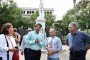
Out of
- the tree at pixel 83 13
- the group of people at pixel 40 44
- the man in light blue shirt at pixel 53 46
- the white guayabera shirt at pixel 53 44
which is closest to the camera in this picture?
the group of people at pixel 40 44

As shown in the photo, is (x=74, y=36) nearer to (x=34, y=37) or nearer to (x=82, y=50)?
(x=82, y=50)

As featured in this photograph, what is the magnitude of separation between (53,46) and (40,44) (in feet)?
1.21

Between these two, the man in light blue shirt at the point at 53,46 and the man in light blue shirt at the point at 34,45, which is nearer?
the man in light blue shirt at the point at 53,46

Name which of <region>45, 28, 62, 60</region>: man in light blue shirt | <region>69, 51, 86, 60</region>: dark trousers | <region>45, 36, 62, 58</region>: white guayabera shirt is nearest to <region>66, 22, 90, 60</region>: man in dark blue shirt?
<region>69, 51, 86, 60</region>: dark trousers

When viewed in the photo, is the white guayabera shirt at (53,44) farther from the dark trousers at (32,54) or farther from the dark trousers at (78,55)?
→ the dark trousers at (78,55)

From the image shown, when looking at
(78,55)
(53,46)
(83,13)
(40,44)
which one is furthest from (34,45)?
(83,13)

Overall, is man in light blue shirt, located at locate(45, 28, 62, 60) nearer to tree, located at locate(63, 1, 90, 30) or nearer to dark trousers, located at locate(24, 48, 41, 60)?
dark trousers, located at locate(24, 48, 41, 60)

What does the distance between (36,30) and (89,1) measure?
57068mm

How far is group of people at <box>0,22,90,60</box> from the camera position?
7383mm

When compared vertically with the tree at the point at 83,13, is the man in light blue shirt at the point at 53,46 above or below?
above

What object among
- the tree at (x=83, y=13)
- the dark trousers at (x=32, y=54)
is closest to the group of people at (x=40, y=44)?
the dark trousers at (x=32, y=54)

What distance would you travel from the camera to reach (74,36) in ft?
29.4

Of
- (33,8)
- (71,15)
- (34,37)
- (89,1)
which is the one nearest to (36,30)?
(34,37)

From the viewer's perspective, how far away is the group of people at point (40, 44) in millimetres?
7383
